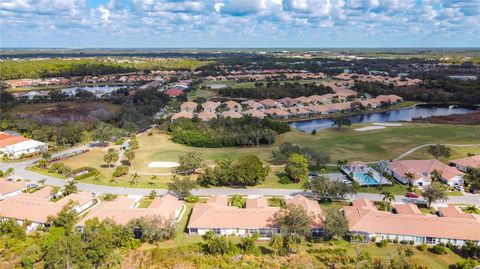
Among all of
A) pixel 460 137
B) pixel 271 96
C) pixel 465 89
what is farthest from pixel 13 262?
pixel 465 89

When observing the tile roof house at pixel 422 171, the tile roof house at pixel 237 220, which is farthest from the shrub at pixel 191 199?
the tile roof house at pixel 422 171

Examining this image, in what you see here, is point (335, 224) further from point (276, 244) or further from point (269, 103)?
point (269, 103)

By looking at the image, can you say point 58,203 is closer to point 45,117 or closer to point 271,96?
point 45,117

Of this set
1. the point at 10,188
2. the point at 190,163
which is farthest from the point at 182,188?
the point at 10,188

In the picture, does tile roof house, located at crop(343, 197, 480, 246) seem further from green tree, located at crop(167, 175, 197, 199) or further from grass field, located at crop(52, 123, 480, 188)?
green tree, located at crop(167, 175, 197, 199)

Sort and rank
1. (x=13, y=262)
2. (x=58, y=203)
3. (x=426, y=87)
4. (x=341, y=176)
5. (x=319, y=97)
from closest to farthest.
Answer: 1. (x=13, y=262)
2. (x=58, y=203)
3. (x=341, y=176)
4. (x=319, y=97)
5. (x=426, y=87)

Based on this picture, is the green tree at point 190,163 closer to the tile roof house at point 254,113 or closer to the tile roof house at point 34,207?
the tile roof house at point 34,207

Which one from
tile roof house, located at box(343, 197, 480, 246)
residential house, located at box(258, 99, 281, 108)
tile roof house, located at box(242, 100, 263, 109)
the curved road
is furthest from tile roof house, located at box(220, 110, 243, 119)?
tile roof house, located at box(343, 197, 480, 246)
